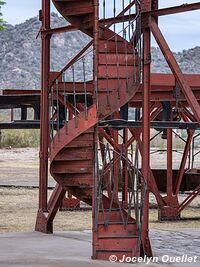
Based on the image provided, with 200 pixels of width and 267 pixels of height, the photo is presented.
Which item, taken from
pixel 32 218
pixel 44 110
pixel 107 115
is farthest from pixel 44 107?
pixel 32 218

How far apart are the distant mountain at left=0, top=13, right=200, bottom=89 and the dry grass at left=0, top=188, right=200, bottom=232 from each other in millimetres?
91285

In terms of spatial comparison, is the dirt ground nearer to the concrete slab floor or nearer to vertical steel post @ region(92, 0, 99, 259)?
the concrete slab floor

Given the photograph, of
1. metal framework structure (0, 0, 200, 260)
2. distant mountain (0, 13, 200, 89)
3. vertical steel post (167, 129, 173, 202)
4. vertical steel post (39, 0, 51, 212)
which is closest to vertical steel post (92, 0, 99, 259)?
metal framework structure (0, 0, 200, 260)

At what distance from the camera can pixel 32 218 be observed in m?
23.2

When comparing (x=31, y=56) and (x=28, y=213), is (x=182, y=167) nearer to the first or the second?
(x=28, y=213)

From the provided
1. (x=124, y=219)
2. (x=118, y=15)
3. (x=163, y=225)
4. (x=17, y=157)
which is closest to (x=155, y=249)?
(x=124, y=219)

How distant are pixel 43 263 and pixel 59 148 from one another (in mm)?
2761

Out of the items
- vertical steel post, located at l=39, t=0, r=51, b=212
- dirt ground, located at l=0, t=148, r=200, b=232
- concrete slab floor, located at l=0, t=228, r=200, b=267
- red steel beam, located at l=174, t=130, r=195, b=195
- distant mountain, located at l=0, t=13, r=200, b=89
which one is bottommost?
dirt ground, located at l=0, t=148, r=200, b=232

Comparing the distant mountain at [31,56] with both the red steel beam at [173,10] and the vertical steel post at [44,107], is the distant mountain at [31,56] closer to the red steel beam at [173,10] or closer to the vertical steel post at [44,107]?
the vertical steel post at [44,107]

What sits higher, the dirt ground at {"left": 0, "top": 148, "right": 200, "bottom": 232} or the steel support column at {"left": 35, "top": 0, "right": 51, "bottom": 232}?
the steel support column at {"left": 35, "top": 0, "right": 51, "bottom": 232}

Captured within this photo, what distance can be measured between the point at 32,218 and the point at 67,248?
8.05 m

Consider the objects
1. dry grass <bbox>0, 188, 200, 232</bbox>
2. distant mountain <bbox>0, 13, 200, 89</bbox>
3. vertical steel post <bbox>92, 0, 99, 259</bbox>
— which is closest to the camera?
vertical steel post <bbox>92, 0, 99, 259</bbox>

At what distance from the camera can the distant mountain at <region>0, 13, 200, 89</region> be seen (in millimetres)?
123562

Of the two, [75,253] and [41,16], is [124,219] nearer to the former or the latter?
[75,253]
